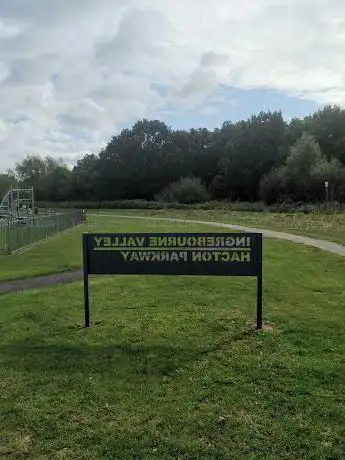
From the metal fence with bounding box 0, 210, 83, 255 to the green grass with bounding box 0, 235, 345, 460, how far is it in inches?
493

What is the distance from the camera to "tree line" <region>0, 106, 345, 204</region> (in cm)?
6619

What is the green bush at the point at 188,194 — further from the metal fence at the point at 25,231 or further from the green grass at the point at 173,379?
the green grass at the point at 173,379

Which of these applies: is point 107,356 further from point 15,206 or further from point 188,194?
point 188,194

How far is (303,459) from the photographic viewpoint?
407 cm

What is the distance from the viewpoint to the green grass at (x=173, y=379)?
172 inches

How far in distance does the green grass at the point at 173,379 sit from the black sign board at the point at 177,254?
33.8 inches

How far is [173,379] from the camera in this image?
228 inches

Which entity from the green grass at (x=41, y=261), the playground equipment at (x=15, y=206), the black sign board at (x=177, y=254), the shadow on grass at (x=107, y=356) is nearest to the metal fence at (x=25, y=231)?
the green grass at (x=41, y=261)

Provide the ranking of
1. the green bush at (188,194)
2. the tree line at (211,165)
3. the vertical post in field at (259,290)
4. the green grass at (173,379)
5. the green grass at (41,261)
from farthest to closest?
→ 1. the green bush at (188,194)
2. the tree line at (211,165)
3. the green grass at (41,261)
4. the vertical post in field at (259,290)
5. the green grass at (173,379)

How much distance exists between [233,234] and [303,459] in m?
3.94

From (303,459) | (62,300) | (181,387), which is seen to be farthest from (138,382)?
(62,300)

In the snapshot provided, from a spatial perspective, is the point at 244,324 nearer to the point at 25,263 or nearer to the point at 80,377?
the point at 80,377

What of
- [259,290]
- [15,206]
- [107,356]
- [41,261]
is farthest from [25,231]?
[15,206]

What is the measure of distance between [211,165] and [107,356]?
312 ft
